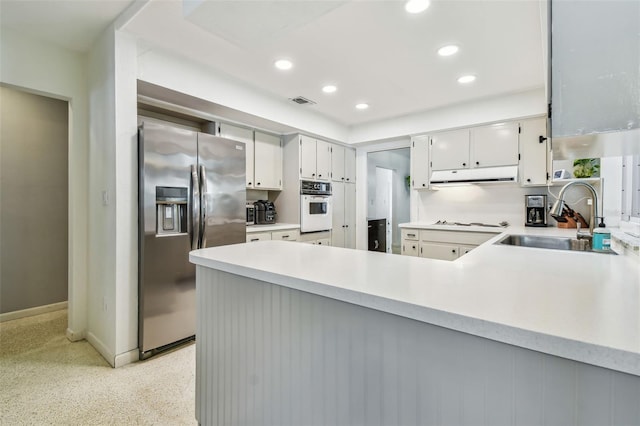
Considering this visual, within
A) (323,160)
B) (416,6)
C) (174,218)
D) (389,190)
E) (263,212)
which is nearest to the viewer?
(416,6)

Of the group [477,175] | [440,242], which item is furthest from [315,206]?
[477,175]

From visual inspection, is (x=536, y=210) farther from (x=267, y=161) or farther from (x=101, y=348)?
(x=101, y=348)

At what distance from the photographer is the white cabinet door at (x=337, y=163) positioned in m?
4.71

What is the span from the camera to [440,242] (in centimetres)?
367

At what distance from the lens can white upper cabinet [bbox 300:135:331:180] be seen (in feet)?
13.8

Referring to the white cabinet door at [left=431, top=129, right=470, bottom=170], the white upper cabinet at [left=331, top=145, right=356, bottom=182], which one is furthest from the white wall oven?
the white cabinet door at [left=431, top=129, right=470, bottom=170]

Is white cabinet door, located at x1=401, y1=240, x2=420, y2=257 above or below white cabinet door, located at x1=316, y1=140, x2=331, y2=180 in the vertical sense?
below

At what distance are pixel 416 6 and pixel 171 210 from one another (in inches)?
91.5

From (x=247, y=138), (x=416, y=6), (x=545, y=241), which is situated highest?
(x=416, y=6)

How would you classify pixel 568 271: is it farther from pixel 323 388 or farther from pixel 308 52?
pixel 308 52

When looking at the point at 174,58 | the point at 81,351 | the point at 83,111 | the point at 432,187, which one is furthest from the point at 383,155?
the point at 81,351

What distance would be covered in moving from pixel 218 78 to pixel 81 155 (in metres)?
1.40

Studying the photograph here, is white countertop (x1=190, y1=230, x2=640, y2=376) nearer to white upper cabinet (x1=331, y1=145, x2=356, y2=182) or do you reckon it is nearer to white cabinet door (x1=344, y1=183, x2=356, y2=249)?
white upper cabinet (x1=331, y1=145, x2=356, y2=182)

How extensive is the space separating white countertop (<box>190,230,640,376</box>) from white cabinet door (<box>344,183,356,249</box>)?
3495 millimetres
